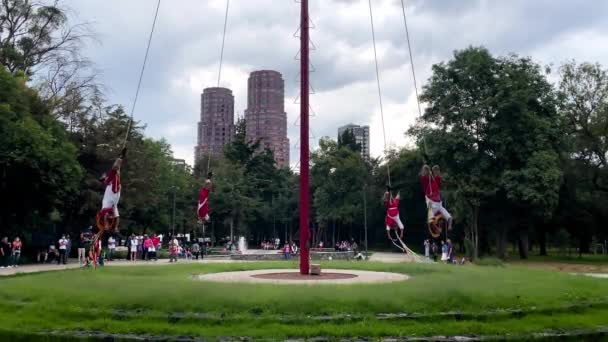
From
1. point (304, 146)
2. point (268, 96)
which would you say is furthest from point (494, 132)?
point (304, 146)

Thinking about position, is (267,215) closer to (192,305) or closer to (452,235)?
(452,235)

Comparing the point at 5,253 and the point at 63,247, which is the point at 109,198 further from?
the point at 5,253

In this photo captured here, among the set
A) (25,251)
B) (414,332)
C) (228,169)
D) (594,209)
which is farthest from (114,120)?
(594,209)

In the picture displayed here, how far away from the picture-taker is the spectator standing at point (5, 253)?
30859mm

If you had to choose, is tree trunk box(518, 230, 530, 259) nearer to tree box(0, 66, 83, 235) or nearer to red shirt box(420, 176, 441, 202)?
tree box(0, 66, 83, 235)

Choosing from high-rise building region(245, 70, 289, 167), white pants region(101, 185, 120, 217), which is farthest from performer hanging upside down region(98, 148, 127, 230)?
high-rise building region(245, 70, 289, 167)

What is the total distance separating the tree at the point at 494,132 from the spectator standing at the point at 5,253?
2975 centimetres

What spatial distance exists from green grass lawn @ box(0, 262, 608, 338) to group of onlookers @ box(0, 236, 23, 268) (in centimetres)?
1772

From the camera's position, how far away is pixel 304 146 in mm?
19500

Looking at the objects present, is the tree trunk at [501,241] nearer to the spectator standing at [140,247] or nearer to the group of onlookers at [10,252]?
the spectator standing at [140,247]

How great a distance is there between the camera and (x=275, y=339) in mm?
10281

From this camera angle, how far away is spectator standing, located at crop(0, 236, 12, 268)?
1215 inches

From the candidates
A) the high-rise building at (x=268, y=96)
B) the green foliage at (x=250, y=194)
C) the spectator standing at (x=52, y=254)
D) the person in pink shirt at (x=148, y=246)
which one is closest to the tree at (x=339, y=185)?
the green foliage at (x=250, y=194)

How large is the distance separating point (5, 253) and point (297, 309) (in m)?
26.2
